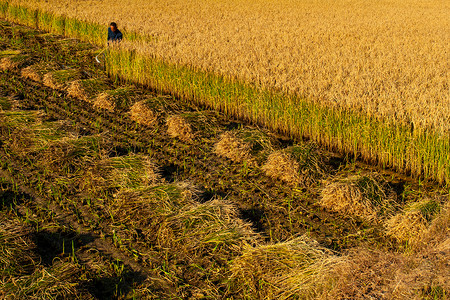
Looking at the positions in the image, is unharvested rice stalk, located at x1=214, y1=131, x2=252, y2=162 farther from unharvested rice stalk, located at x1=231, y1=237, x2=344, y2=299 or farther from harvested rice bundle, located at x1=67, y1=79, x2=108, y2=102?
harvested rice bundle, located at x1=67, y1=79, x2=108, y2=102

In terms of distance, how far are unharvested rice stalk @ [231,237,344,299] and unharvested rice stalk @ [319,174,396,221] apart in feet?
3.11

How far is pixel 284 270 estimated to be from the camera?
3.78m

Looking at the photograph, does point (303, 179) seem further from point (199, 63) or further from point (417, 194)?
point (199, 63)

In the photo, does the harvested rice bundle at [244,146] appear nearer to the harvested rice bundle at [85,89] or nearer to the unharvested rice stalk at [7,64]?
the harvested rice bundle at [85,89]

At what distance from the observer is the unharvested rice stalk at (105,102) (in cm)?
803

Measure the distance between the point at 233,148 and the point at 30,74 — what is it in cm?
583

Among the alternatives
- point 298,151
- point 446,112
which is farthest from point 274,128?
point 446,112

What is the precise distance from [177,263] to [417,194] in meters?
2.99

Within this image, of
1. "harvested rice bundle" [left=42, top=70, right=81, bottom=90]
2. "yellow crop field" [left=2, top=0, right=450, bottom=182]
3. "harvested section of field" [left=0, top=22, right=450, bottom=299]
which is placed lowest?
"harvested section of field" [left=0, top=22, right=450, bottom=299]

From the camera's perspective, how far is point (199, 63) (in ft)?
27.5

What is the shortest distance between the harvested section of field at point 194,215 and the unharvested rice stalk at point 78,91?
3.10ft

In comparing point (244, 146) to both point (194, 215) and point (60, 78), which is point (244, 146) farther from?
point (60, 78)

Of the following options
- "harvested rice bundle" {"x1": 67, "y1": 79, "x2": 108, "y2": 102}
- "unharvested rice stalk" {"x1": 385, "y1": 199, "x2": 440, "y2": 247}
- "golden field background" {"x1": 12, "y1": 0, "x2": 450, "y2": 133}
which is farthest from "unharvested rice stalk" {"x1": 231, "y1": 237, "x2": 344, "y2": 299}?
"harvested rice bundle" {"x1": 67, "y1": 79, "x2": 108, "y2": 102}

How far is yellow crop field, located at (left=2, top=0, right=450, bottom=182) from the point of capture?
5.78 m
